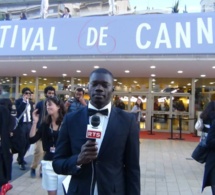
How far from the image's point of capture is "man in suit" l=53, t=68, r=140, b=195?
176 cm

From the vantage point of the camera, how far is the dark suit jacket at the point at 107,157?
5.78ft

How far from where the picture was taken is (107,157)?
5.83ft

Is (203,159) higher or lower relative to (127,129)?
lower

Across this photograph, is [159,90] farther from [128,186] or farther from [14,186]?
[128,186]

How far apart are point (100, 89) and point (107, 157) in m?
0.43

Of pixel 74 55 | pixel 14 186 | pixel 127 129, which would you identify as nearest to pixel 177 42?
pixel 74 55

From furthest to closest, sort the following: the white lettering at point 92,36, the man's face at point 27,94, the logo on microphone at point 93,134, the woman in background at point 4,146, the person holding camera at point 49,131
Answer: the white lettering at point 92,36 < the man's face at point 27,94 < the woman in background at point 4,146 < the person holding camera at point 49,131 < the logo on microphone at point 93,134

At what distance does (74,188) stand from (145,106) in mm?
13498

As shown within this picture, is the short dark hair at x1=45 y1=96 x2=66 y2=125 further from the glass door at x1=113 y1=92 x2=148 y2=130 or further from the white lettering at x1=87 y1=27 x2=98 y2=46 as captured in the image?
the glass door at x1=113 y1=92 x2=148 y2=130

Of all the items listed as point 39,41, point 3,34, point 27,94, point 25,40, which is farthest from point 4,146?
point 3,34

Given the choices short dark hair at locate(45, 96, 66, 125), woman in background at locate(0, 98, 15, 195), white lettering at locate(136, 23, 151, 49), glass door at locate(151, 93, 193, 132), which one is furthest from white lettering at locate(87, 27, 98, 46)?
glass door at locate(151, 93, 193, 132)

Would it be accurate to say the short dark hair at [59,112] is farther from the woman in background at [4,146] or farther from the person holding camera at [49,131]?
the woman in background at [4,146]

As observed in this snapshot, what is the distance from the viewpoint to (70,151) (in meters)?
1.93

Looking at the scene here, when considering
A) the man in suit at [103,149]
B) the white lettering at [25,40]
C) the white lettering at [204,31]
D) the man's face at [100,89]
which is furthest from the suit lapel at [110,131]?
the white lettering at [25,40]
